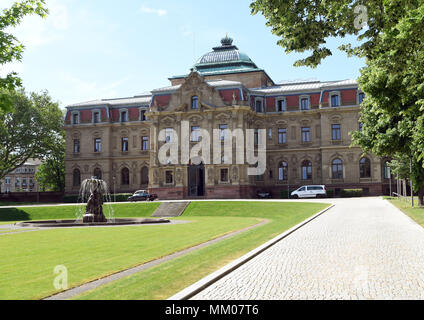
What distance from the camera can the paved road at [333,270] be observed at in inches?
323

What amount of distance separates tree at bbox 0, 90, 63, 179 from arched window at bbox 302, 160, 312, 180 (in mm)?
39262

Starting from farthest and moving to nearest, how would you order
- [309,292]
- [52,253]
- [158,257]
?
[52,253]
[158,257]
[309,292]

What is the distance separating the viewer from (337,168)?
193 ft

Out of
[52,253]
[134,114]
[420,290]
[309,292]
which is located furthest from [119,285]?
[134,114]

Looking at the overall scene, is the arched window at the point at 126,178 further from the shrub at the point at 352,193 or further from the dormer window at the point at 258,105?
the shrub at the point at 352,193

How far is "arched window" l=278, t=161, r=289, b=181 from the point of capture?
201ft

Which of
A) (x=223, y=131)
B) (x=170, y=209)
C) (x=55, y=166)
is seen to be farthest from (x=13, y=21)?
(x=55, y=166)

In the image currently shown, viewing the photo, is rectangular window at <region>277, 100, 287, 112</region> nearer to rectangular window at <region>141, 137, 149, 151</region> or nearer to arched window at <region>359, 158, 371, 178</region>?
arched window at <region>359, 158, 371, 178</region>

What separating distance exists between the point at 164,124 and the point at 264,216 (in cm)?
2687

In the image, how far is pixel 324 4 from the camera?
500 inches

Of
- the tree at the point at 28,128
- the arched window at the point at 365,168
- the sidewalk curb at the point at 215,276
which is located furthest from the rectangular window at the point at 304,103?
the sidewalk curb at the point at 215,276

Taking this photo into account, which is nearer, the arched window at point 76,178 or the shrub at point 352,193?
the shrub at point 352,193

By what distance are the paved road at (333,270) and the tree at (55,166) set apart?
65053 millimetres
